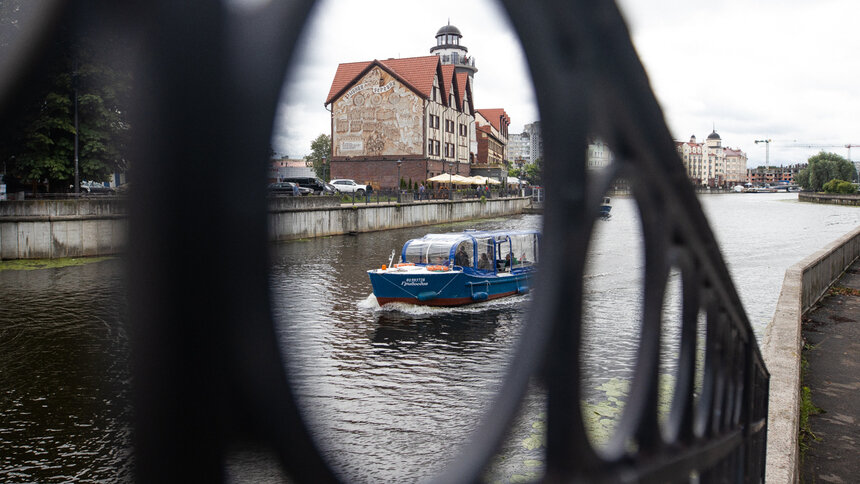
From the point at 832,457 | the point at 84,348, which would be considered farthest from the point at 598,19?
the point at 84,348

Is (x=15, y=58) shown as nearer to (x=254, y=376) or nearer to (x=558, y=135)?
(x=254, y=376)

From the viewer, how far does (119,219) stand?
600 mm

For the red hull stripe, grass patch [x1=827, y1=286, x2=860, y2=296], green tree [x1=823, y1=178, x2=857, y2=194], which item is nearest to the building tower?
grass patch [x1=827, y1=286, x2=860, y2=296]

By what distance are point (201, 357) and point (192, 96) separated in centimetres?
24

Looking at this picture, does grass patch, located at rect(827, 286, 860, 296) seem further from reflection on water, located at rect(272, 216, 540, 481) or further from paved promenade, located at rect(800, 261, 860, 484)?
reflection on water, located at rect(272, 216, 540, 481)

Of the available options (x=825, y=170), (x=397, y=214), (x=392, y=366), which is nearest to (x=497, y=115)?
(x=392, y=366)

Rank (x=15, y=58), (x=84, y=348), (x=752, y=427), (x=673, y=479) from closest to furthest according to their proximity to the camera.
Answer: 1. (x=15, y=58)
2. (x=673, y=479)
3. (x=752, y=427)
4. (x=84, y=348)

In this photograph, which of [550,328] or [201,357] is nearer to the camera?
[201,357]

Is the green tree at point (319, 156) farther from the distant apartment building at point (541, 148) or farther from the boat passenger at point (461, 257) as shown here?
the boat passenger at point (461, 257)

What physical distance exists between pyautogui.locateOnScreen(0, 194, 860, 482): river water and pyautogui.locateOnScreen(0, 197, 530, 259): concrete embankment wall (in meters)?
0.04

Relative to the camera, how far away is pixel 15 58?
23.3 inches

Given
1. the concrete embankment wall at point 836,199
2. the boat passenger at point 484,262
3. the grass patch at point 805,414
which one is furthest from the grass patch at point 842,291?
the concrete embankment wall at point 836,199

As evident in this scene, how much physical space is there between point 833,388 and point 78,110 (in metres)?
8.56

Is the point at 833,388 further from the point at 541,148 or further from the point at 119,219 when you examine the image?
the point at 119,219
